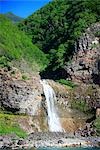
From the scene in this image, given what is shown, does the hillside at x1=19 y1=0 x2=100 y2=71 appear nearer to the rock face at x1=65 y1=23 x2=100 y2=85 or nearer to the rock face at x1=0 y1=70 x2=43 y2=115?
the rock face at x1=65 y1=23 x2=100 y2=85

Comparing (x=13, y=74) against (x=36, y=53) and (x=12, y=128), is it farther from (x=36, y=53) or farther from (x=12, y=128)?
(x=36, y=53)

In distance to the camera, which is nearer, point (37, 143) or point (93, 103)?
point (37, 143)

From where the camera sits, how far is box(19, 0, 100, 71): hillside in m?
134

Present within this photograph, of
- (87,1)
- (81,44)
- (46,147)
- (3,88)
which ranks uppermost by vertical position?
(87,1)

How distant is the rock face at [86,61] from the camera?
117 metres

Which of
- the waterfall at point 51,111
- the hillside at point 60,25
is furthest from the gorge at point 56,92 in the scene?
the hillside at point 60,25

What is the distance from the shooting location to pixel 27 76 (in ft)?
317

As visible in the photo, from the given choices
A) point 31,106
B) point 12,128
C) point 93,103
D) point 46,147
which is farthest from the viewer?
point 93,103

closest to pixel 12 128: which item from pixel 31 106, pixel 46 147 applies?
pixel 31 106

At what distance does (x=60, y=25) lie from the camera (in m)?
167

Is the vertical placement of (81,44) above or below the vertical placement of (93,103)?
above

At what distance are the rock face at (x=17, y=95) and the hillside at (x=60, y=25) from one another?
1172 inches

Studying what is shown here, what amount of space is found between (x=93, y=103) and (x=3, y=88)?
835 inches

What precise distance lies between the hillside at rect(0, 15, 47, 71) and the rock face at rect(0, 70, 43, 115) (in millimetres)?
30290
